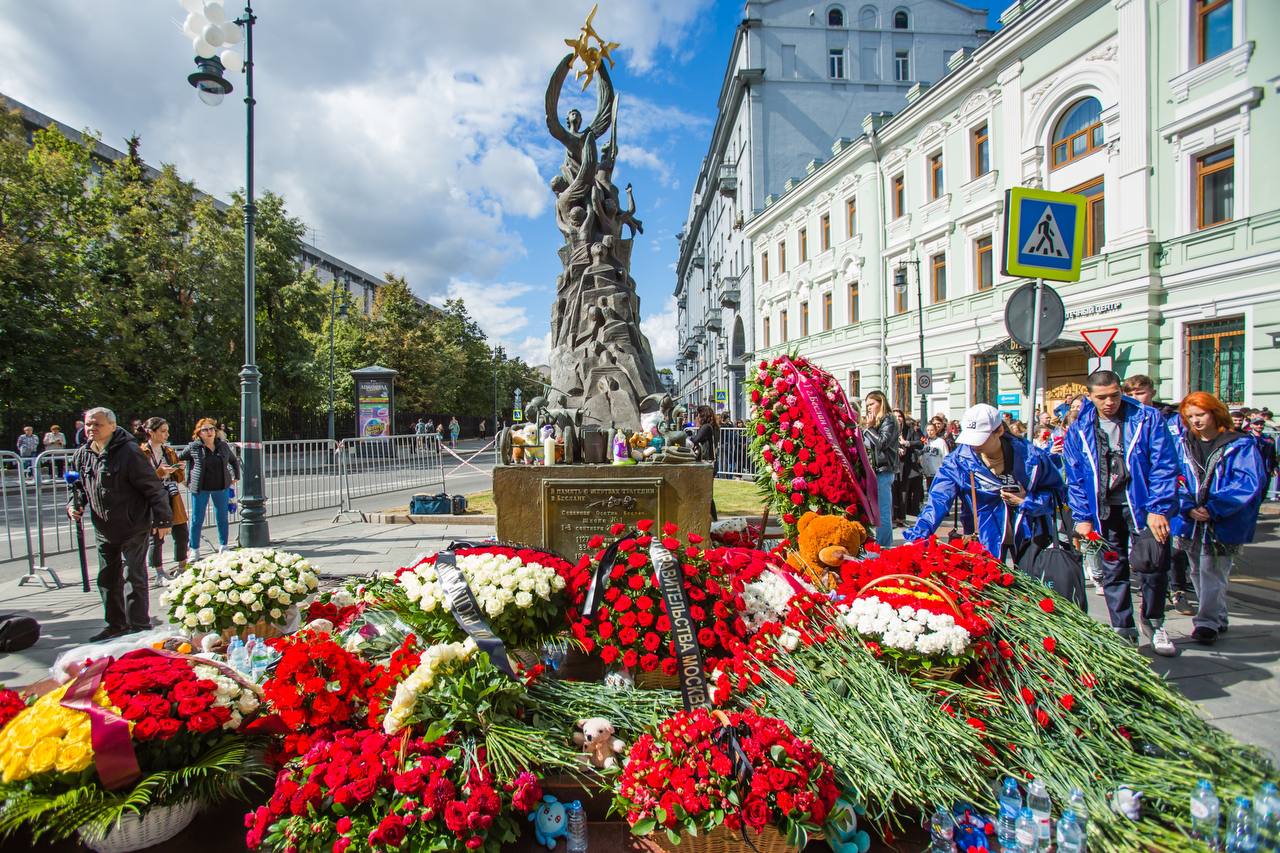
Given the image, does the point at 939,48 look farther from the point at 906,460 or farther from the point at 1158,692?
the point at 1158,692

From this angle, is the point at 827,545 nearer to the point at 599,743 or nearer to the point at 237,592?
the point at 599,743

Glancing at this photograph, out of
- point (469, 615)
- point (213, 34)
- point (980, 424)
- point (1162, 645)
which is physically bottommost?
point (1162, 645)

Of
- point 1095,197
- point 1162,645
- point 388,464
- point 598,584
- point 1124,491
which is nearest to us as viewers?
point 598,584

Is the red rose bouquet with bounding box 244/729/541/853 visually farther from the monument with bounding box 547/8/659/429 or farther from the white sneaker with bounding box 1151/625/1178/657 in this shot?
the monument with bounding box 547/8/659/429

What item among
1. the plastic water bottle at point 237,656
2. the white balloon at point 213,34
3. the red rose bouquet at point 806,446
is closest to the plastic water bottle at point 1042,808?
the red rose bouquet at point 806,446

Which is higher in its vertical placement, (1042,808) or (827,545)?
(827,545)

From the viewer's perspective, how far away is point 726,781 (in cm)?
212

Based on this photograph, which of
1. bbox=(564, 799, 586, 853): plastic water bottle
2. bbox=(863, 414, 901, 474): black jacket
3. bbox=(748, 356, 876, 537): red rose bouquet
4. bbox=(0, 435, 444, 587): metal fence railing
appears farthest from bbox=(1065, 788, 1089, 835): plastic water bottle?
bbox=(0, 435, 444, 587): metal fence railing

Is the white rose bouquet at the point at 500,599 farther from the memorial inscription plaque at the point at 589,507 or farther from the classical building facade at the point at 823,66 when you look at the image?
the classical building facade at the point at 823,66

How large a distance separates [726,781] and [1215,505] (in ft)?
15.4

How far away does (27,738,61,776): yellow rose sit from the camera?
6.98 ft

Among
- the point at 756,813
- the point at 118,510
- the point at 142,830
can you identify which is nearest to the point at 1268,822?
the point at 756,813

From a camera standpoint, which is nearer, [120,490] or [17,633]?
[17,633]

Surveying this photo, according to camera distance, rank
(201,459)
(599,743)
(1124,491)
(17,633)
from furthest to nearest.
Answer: (201,459), (17,633), (1124,491), (599,743)
